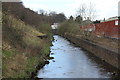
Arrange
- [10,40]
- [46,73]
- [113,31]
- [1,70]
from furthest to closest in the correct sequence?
[113,31] < [10,40] < [46,73] < [1,70]

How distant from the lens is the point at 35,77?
1170 centimetres

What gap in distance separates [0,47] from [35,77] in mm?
2532

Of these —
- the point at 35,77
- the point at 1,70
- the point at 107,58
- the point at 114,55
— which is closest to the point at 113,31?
the point at 107,58

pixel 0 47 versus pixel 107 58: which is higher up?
pixel 0 47

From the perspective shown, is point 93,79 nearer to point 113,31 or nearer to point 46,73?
point 46,73

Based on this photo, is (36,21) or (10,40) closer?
(10,40)

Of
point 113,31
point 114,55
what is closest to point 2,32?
point 114,55

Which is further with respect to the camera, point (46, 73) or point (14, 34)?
point (14, 34)

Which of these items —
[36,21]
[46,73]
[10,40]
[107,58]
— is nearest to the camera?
A: [46,73]

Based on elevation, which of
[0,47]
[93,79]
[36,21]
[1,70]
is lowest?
[93,79]

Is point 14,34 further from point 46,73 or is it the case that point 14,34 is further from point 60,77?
point 60,77

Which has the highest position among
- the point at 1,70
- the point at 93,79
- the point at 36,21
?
the point at 36,21

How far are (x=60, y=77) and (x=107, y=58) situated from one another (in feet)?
21.2

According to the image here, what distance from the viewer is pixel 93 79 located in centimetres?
1173
